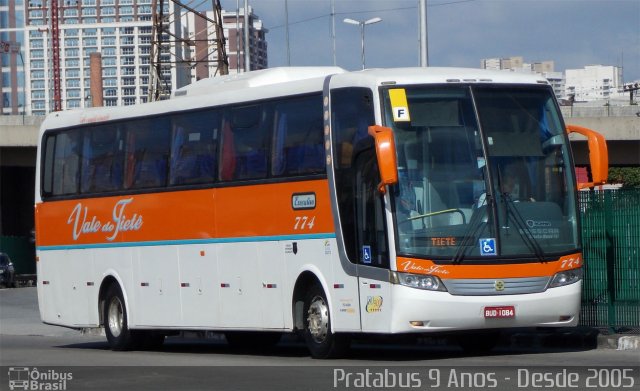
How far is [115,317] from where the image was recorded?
2166cm

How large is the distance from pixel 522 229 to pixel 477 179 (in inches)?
31.4

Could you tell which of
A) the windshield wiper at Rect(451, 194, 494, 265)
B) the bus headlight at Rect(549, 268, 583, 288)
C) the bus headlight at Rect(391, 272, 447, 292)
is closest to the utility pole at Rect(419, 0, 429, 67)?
the bus headlight at Rect(549, 268, 583, 288)

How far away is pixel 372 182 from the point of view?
15.6 metres

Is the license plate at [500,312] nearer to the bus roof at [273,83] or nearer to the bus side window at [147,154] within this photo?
the bus roof at [273,83]

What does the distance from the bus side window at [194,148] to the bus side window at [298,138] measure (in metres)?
1.64

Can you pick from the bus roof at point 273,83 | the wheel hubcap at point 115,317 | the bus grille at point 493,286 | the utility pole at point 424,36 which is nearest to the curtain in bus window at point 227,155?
the bus roof at point 273,83

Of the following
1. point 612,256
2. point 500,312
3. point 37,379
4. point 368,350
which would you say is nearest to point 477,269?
point 500,312

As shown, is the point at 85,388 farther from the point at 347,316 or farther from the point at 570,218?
the point at 570,218

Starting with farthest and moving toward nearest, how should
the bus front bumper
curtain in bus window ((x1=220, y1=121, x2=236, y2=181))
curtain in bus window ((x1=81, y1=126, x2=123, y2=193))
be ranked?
curtain in bus window ((x1=81, y1=126, x2=123, y2=193)) < curtain in bus window ((x1=220, y1=121, x2=236, y2=181)) < the bus front bumper

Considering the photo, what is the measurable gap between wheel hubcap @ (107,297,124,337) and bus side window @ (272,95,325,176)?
546cm

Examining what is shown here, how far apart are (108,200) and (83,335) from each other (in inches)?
268

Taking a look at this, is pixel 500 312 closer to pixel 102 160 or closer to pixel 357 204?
pixel 357 204

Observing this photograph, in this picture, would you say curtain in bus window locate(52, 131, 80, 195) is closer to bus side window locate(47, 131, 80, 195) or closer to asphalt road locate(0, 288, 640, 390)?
bus side window locate(47, 131, 80, 195)

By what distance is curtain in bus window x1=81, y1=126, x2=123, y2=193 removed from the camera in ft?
69.4
